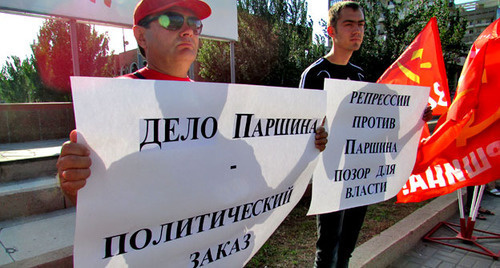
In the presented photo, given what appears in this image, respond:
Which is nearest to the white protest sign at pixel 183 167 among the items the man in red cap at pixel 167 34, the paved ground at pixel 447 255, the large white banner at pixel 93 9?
the man in red cap at pixel 167 34

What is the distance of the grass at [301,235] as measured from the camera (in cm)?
283

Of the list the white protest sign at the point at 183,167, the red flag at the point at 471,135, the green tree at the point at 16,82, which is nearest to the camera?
the white protest sign at the point at 183,167

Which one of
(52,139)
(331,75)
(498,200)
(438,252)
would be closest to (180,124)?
(331,75)

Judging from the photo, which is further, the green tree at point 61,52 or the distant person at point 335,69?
the green tree at point 61,52

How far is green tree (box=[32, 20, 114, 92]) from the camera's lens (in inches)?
717

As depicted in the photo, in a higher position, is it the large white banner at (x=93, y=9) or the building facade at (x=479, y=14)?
the building facade at (x=479, y=14)

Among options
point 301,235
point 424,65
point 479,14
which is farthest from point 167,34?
point 479,14

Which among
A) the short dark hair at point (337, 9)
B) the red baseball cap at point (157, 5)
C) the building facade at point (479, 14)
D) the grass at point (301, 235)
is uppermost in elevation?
the building facade at point (479, 14)

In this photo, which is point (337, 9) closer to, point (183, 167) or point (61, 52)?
point (183, 167)

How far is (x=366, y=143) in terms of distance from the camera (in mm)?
2143

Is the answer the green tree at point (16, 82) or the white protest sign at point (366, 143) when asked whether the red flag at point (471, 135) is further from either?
the green tree at point (16, 82)

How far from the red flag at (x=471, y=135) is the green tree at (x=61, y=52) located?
62.1ft

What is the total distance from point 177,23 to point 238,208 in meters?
0.84

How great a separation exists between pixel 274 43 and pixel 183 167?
14.5 metres
